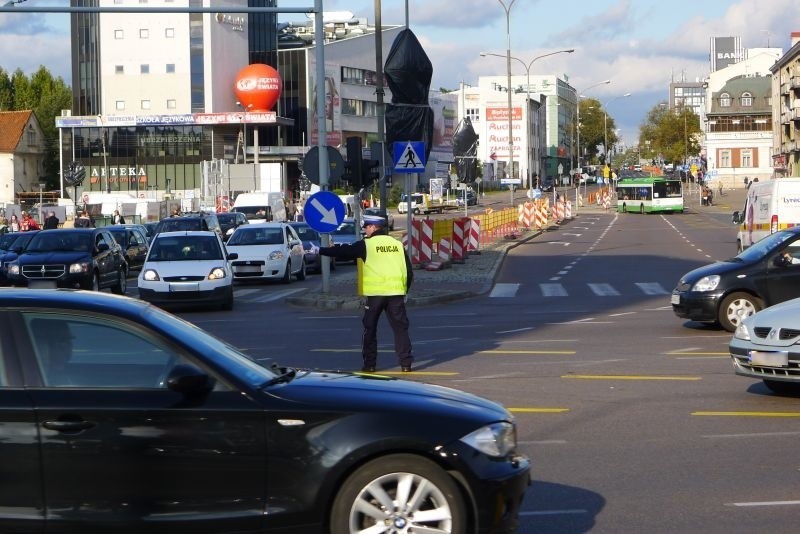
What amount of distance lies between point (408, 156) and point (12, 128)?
96308 mm

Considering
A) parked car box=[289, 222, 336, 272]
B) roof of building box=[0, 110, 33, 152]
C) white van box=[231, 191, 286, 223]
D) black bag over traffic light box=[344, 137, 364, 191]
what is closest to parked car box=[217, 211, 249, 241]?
white van box=[231, 191, 286, 223]

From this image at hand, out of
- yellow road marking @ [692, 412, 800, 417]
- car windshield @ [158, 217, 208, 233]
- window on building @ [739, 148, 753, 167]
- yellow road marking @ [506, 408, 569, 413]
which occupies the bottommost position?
yellow road marking @ [692, 412, 800, 417]

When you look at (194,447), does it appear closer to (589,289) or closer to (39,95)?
(589,289)

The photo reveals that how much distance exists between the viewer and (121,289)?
99.6 feet

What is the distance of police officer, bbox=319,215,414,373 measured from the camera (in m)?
14.0

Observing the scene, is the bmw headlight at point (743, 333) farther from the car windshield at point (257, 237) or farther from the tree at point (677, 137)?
the tree at point (677, 137)

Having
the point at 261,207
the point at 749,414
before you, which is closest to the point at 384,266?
the point at 749,414

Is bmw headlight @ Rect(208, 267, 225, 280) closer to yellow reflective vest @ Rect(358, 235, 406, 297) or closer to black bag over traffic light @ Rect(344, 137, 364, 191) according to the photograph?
black bag over traffic light @ Rect(344, 137, 364, 191)

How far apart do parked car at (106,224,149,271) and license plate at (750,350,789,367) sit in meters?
29.8

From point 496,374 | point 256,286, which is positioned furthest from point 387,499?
point 256,286

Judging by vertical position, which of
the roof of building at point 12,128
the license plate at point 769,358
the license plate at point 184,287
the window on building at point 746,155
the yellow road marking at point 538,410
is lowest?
the yellow road marking at point 538,410

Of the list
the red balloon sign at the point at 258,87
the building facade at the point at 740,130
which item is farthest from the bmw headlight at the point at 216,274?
the building facade at the point at 740,130

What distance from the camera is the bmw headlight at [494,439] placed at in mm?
6086

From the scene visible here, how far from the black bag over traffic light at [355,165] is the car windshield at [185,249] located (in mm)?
3364
